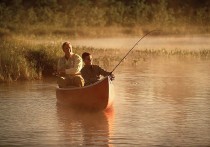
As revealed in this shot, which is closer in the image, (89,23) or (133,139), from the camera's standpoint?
(133,139)

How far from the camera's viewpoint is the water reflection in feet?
40.6

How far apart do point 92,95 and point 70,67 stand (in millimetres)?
878

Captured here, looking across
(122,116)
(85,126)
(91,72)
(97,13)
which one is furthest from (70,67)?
(97,13)

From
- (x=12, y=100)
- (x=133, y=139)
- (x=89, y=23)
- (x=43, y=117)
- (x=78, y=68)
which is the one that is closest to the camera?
(x=133, y=139)

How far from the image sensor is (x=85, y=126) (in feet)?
45.5

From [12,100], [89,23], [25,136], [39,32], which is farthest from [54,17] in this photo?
[25,136]

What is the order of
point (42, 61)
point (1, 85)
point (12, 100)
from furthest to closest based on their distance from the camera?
point (42, 61)
point (1, 85)
point (12, 100)

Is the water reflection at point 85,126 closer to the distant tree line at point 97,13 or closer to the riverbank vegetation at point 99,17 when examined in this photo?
the riverbank vegetation at point 99,17

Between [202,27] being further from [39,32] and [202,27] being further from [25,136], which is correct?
[25,136]

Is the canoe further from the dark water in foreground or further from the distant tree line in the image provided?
the distant tree line

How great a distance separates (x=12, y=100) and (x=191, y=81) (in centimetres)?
580

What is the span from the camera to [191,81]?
21.3 meters

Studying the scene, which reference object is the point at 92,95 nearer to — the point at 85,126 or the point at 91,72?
the point at 91,72

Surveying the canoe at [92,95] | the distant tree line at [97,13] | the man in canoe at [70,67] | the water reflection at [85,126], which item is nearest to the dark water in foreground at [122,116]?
the water reflection at [85,126]
